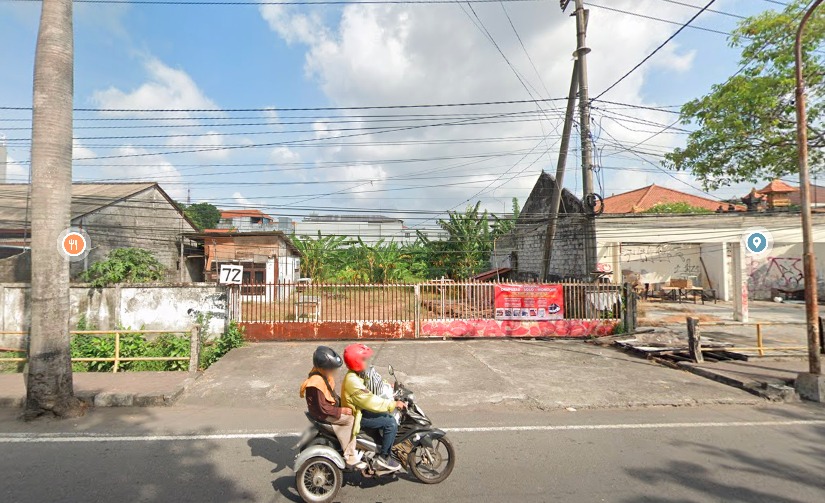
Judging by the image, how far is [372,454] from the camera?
380 centimetres

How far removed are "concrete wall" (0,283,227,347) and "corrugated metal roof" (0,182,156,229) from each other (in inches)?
318

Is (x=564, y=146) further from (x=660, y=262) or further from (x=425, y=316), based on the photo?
(x=660, y=262)

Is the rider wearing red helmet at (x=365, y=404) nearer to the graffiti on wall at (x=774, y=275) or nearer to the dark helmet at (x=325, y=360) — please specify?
the dark helmet at (x=325, y=360)

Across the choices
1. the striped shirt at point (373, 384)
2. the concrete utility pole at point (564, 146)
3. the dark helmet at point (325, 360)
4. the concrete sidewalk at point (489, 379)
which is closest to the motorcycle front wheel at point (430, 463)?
the striped shirt at point (373, 384)

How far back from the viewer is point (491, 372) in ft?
27.1

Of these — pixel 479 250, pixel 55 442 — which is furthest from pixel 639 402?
pixel 479 250

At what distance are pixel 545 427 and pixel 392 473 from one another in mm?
2488

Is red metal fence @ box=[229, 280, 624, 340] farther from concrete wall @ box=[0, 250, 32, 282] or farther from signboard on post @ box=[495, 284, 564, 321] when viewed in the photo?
concrete wall @ box=[0, 250, 32, 282]

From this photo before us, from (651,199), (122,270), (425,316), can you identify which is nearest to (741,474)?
(425,316)

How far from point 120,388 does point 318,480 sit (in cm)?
505

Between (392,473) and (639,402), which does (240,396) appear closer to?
(392,473)

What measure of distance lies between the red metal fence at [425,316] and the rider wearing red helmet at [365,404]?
7132 mm

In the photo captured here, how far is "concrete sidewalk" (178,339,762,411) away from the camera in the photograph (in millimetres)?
6660

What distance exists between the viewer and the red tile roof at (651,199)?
32.3 metres
